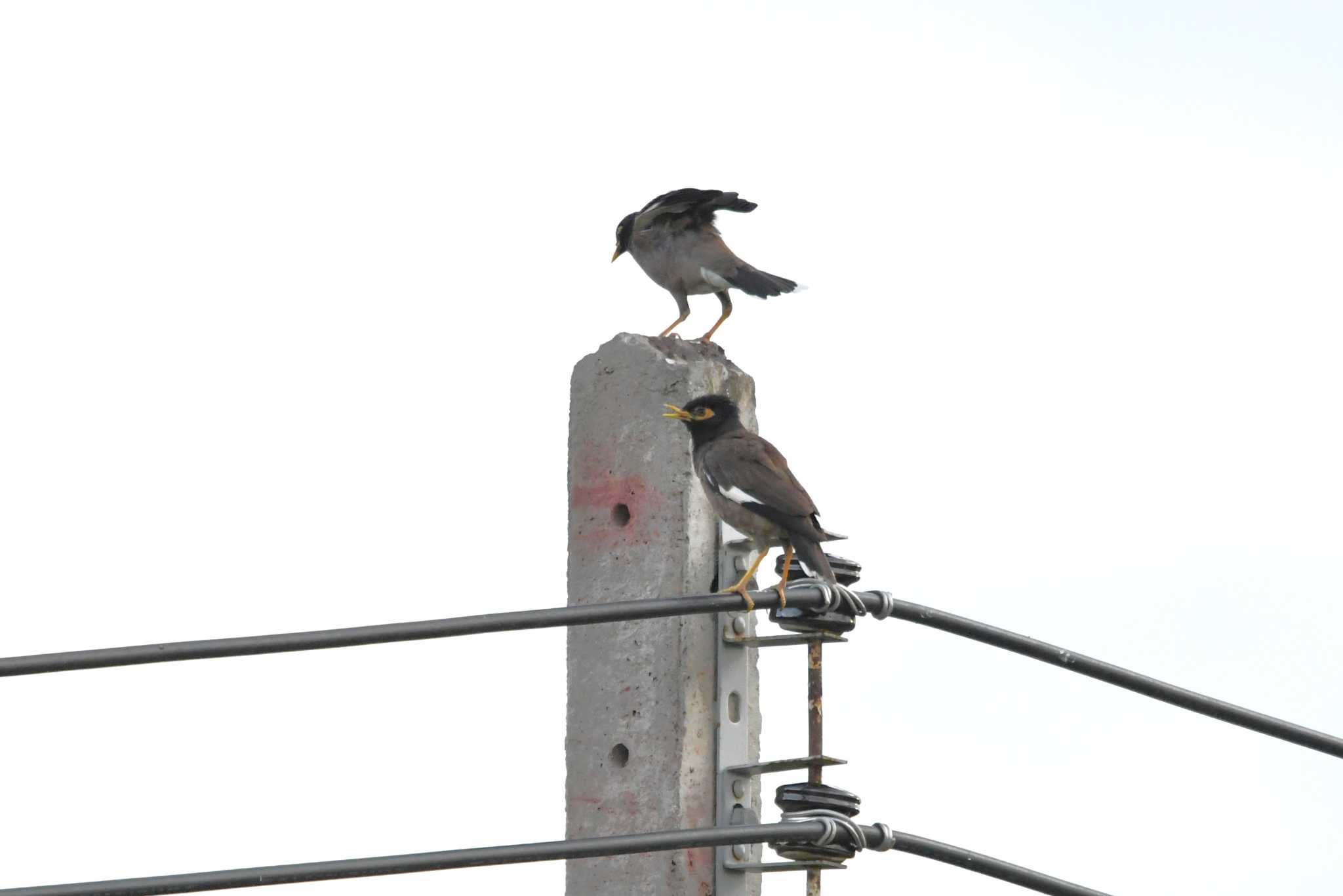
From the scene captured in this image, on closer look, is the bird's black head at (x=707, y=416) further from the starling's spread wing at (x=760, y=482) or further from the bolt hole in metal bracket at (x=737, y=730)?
the bolt hole in metal bracket at (x=737, y=730)

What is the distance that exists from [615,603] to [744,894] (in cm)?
114

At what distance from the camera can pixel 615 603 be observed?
4.88 meters

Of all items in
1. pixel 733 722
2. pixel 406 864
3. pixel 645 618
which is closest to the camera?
pixel 406 864

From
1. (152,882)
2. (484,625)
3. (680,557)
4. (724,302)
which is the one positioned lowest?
(152,882)

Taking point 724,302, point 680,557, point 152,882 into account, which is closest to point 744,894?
point 680,557

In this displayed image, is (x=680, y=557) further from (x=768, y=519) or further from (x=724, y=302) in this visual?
(x=724, y=302)

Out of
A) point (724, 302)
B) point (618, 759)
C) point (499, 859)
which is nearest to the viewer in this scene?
point (499, 859)

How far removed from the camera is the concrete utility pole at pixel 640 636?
18.3 ft

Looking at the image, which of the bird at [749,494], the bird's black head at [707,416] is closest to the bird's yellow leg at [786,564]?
the bird at [749,494]

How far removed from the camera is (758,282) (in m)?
9.14

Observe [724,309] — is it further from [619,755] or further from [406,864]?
[406,864]

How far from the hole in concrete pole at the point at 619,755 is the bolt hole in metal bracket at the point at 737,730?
0.26 m

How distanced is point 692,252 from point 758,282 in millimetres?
573

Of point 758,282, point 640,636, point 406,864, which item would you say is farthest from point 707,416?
point 758,282
